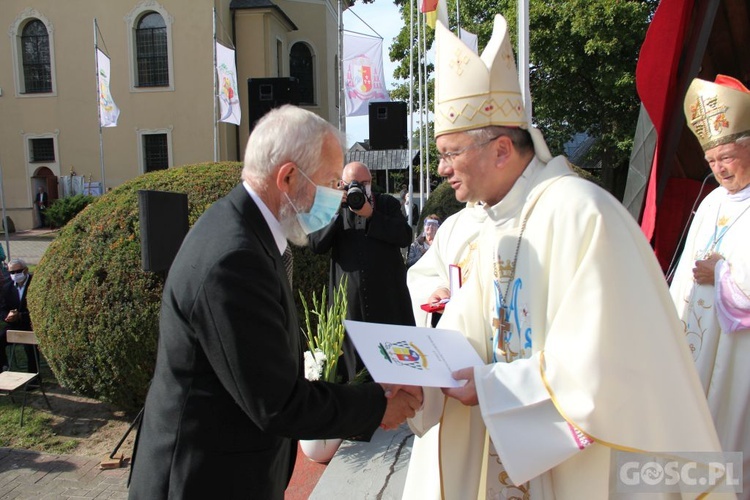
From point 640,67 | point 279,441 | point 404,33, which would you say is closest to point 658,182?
point 640,67

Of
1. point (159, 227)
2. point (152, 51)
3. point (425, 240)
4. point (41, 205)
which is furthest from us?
point (152, 51)

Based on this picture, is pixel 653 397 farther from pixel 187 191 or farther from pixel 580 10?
pixel 580 10

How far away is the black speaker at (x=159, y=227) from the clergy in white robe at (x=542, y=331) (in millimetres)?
2298

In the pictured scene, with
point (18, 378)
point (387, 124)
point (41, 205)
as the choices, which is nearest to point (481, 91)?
point (18, 378)

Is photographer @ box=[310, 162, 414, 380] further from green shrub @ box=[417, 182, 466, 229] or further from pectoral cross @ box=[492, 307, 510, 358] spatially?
green shrub @ box=[417, 182, 466, 229]

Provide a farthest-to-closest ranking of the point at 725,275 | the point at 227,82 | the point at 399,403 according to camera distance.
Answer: the point at 227,82
the point at 725,275
the point at 399,403

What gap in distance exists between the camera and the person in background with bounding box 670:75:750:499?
8.60 ft

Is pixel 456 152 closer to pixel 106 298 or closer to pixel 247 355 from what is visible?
pixel 247 355

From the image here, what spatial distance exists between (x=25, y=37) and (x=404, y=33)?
55.9 feet

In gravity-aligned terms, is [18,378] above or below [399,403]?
below

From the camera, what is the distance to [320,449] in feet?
12.5

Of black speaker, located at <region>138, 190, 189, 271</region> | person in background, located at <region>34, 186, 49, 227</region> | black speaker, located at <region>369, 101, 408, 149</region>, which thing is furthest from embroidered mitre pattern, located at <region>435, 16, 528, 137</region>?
person in background, located at <region>34, 186, 49, 227</region>

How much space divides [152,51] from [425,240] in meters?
21.9

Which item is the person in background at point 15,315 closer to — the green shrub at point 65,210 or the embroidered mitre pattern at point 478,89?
the embroidered mitre pattern at point 478,89
